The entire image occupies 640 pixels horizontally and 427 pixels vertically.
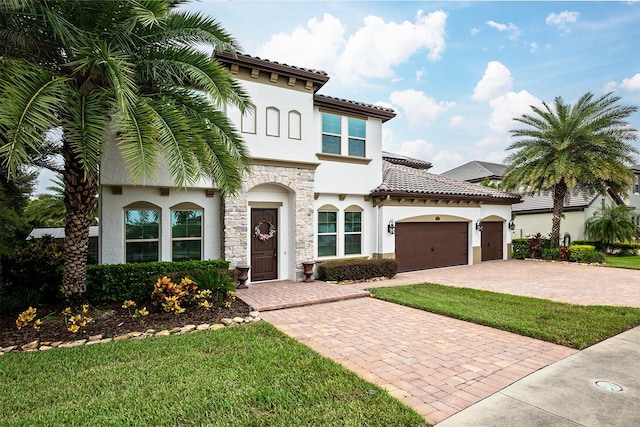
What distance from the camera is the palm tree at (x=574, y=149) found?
1777cm

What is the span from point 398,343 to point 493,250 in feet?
51.8

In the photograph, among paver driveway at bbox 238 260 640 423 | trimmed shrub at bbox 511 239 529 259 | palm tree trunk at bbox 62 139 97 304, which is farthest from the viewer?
trimmed shrub at bbox 511 239 529 259

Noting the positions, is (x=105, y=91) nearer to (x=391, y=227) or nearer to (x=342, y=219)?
(x=342, y=219)

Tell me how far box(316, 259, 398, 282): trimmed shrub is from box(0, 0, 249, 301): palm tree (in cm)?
529

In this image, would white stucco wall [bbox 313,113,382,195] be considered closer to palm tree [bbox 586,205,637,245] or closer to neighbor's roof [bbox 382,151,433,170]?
neighbor's roof [bbox 382,151,433,170]

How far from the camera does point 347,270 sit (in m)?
12.2

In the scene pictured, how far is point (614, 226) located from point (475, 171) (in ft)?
55.5

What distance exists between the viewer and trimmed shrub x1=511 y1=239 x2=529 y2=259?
66.2ft

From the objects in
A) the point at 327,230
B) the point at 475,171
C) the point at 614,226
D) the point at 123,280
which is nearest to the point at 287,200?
the point at 327,230

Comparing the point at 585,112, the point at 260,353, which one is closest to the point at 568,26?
the point at 585,112

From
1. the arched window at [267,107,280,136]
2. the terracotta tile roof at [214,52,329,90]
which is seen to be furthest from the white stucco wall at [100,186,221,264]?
the terracotta tile roof at [214,52,329,90]

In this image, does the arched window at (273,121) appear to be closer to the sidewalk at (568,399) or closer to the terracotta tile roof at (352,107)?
the terracotta tile roof at (352,107)

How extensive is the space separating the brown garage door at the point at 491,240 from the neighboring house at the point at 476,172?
1648cm

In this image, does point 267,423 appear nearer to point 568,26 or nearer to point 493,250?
point 568,26
